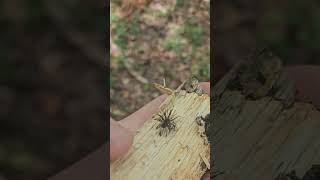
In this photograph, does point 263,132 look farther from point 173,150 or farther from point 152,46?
point 152,46

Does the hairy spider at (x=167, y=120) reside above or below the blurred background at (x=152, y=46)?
below

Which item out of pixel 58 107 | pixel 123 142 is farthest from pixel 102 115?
pixel 123 142

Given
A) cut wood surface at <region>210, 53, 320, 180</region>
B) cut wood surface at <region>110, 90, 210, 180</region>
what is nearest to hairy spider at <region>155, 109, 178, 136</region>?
cut wood surface at <region>110, 90, 210, 180</region>

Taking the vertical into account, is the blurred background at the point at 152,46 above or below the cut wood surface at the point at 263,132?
above

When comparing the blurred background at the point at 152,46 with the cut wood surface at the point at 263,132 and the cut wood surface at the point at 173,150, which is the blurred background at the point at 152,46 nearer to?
the cut wood surface at the point at 173,150

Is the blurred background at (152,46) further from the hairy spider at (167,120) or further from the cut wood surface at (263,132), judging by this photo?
the cut wood surface at (263,132)

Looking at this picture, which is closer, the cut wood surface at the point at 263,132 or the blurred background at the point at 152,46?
the blurred background at the point at 152,46

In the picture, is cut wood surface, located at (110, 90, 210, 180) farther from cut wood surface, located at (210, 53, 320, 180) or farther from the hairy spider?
cut wood surface, located at (210, 53, 320, 180)

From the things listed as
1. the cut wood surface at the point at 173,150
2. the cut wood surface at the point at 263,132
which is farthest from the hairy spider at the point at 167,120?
the cut wood surface at the point at 263,132
